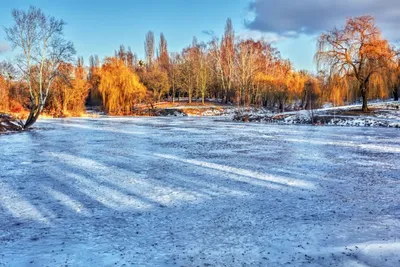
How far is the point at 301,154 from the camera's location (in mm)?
9734

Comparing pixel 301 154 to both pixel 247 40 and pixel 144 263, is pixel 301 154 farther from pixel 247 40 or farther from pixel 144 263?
pixel 247 40

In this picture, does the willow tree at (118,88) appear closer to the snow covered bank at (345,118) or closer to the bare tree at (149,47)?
the snow covered bank at (345,118)

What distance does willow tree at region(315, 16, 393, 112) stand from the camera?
2391cm

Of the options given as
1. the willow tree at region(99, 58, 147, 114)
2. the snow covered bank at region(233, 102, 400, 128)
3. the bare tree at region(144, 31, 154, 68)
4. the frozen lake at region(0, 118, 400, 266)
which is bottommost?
the frozen lake at region(0, 118, 400, 266)

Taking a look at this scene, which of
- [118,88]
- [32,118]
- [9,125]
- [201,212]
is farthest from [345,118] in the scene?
[118,88]

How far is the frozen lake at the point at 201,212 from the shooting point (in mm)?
3287

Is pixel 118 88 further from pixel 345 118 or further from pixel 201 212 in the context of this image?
pixel 201 212

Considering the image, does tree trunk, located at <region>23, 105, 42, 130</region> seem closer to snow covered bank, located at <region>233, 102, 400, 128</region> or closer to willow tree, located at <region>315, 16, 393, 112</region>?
snow covered bank, located at <region>233, 102, 400, 128</region>

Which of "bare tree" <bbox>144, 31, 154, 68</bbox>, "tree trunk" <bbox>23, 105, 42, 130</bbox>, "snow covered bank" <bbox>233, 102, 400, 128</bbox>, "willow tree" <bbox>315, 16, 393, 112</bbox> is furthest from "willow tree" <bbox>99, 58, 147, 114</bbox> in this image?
"bare tree" <bbox>144, 31, 154, 68</bbox>

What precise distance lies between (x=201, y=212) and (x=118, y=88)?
36.6m

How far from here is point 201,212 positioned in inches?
181

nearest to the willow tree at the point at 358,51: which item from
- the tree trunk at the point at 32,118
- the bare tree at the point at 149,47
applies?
the tree trunk at the point at 32,118

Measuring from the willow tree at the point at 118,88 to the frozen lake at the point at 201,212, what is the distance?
31.2 metres

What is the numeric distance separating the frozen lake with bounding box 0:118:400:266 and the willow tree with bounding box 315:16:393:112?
17715mm
